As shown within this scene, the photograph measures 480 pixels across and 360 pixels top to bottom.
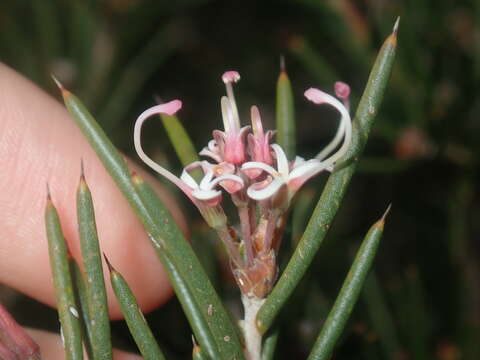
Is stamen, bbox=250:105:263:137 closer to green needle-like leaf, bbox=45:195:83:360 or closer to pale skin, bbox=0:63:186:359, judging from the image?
green needle-like leaf, bbox=45:195:83:360

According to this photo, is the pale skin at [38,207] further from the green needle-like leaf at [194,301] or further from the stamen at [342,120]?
the stamen at [342,120]

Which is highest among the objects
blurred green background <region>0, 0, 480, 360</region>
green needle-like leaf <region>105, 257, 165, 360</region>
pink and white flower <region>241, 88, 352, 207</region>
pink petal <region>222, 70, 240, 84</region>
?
pink petal <region>222, 70, 240, 84</region>

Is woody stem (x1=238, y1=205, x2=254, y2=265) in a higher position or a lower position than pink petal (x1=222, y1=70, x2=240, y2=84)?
lower

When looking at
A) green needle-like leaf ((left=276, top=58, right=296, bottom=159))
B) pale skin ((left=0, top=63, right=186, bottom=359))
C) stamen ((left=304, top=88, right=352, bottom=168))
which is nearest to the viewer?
stamen ((left=304, top=88, right=352, bottom=168))

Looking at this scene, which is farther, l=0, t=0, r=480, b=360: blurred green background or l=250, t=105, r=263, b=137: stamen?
l=0, t=0, r=480, b=360: blurred green background

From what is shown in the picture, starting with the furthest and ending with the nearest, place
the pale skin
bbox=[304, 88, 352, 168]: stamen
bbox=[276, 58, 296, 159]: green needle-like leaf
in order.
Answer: the pale skin → bbox=[276, 58, 296, 159]: green needle-like leaf → bbox=[304, 88, 352, 168]: stamen


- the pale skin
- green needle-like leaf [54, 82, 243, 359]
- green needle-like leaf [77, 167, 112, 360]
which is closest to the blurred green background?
the pale skin

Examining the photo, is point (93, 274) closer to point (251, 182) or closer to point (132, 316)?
point (132, 316)

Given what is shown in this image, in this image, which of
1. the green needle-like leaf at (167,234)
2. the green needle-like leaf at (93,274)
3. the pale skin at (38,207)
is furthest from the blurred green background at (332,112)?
the green needle-like leaf at (93,274)
